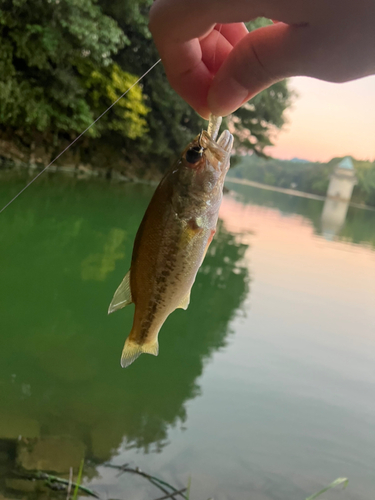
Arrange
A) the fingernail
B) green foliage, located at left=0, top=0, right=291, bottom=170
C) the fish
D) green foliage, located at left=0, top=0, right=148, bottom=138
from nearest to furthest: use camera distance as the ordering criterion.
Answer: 1. the fingernail
2. the fish
3. green foliage, located at left=0, top=0, right=148, bottom=138
4. green foliage, located at left=0, top=0, right=291, bottom=170

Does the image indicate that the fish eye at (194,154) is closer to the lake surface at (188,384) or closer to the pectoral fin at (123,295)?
the pectoral fin at (123,295)

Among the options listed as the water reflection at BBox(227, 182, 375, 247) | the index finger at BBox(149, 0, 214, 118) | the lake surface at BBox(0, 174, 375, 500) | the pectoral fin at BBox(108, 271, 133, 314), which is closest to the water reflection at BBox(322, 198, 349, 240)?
the water reflection at BBox(227, 182, 375, 247)

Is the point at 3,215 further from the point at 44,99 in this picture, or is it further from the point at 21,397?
the point at 44,99

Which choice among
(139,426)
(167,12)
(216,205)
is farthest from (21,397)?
(167,12)

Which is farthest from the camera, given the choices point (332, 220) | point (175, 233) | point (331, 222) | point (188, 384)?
point (332, 220)

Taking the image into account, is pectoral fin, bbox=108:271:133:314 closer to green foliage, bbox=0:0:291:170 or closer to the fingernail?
the fingernail

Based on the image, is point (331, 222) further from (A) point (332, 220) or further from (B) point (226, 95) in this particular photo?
(B) point (226, 95)

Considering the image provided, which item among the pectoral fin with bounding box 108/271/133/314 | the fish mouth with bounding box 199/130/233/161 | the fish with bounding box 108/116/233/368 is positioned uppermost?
the fish mouth with bounding box 199/130/233/161

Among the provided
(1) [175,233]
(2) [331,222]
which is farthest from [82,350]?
(2) [331,222]
